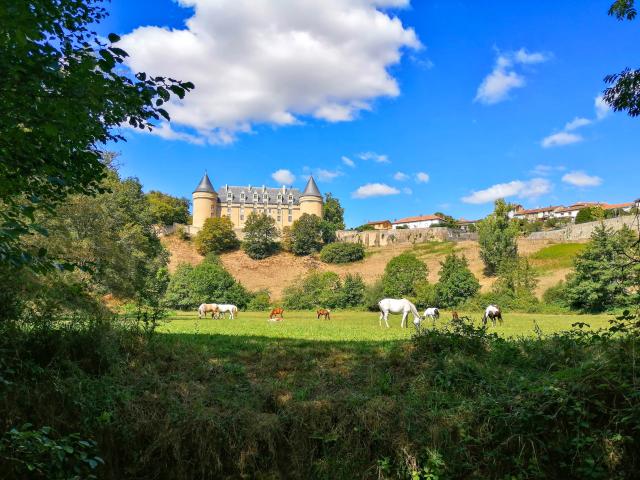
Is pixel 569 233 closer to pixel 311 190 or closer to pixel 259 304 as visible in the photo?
pixel 259 304

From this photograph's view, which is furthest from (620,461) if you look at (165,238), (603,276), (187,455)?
(165,238)

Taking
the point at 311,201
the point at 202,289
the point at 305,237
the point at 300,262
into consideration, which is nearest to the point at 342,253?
the point at 300,262

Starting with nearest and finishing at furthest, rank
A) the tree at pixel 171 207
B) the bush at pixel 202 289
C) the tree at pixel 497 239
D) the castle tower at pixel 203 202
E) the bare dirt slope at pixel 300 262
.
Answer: the bush at pixel 202 289
the tree at pixel 497 239
the bare dirt slope at pixel 300 262
the tree at pixel 171 207
the castle tower at pixel 203 202

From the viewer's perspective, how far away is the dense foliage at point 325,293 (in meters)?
52.3

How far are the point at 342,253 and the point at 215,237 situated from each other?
2559cm

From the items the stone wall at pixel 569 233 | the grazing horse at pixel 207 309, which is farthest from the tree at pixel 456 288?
the stone wall at pixel 569 233

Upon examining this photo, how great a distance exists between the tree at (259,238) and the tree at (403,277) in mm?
39477

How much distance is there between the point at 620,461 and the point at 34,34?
296 inches

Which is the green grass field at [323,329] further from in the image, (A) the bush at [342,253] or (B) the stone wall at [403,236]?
(B) the stone wall at [403,236]

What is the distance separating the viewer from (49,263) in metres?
4.41

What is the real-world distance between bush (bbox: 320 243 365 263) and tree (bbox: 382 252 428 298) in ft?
98.8

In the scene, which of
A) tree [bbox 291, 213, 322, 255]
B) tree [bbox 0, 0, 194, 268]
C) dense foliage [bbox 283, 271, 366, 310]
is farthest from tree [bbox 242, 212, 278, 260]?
tree [bbox 0, 0, 194, 268]

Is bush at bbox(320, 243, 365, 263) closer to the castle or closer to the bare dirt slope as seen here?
the bare dirt slope

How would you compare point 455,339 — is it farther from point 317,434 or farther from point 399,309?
point 399,309
